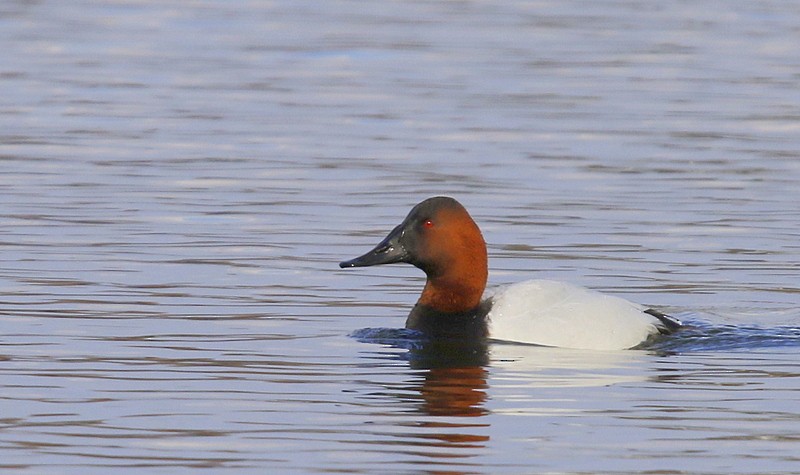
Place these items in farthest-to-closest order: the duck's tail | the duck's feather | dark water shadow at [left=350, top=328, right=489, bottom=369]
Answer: the duck's tail
the duck's feather
dark water shadow at [left=350, top=328, right=489, bottom=369]

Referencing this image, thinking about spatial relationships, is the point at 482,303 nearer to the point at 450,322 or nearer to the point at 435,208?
the point at 450,322

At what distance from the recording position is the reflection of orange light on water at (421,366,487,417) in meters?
7.01

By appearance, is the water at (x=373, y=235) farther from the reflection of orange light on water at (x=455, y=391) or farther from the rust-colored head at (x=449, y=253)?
the rust-colored head at (x=449, y=253)

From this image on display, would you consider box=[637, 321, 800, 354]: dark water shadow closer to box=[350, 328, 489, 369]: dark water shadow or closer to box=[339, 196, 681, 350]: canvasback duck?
box=[339, 196, 681, 350]: canvasback duck

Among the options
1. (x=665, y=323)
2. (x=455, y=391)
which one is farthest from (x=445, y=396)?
(x=665, y=323)

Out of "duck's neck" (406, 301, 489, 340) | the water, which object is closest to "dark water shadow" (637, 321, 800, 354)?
the water

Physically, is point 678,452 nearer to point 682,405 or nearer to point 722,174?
point 682,405

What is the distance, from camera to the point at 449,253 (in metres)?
8.80

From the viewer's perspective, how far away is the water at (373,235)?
Result: 662 centimetres

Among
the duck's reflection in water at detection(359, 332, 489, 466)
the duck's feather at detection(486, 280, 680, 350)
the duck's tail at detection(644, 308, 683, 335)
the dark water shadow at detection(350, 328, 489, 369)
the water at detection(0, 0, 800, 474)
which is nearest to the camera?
the duck's reflection in water at detection(359, 332, 489, 466)

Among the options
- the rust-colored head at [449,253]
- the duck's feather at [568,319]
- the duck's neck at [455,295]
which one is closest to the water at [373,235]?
the duck's feather at [568,319]

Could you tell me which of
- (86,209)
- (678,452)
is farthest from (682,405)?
(86,209)

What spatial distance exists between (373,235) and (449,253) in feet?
7.92

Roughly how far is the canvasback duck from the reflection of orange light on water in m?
0.61
